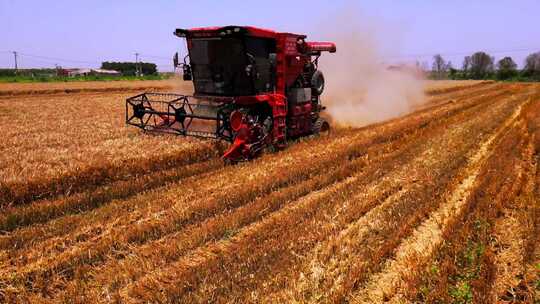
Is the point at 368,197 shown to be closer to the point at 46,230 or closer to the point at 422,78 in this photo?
the point at 46,230

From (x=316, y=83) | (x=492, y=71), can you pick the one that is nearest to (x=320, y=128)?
(x=316, y=83)

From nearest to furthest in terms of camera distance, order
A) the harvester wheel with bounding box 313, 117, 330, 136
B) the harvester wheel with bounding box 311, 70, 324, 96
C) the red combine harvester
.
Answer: the red combine harvester, the harvester wheel with bounding box 313, 117, 330, 136, the harvester wheel with bounding box 311, 70, 324, 96

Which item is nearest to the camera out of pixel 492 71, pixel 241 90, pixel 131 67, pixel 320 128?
pixel 241 90

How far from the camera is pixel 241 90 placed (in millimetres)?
10078

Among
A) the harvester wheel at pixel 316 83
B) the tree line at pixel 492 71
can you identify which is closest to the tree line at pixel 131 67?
the tree line at pixel 492 71

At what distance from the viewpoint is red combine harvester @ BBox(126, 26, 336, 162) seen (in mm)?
→ 9180

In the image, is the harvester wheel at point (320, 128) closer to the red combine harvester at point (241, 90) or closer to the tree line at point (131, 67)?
the red combine harvester at point (241, 90)

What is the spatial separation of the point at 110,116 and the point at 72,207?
8.62 meters

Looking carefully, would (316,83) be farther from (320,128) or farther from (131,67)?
(131,67)

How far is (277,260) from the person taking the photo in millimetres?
4430

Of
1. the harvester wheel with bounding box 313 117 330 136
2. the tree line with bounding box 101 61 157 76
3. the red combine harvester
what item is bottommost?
the harvester wheel with bounding box 313 117 330 136

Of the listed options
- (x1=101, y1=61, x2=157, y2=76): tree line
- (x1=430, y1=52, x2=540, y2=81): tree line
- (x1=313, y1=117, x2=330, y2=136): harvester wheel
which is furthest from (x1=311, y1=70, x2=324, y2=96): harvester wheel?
(x1=101, y1=61, x2=157, y2=76): tree line

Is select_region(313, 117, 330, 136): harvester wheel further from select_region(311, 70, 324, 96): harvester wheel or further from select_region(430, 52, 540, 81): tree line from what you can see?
select_region(430, 52, 540, 81): tree line

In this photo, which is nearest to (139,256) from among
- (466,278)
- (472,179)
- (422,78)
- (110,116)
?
(466,278)
